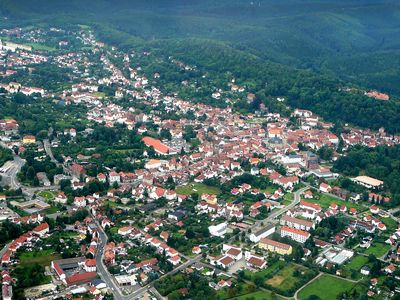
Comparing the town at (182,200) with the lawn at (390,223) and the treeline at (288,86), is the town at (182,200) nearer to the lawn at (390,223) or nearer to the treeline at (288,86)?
the lawn at (390,223)

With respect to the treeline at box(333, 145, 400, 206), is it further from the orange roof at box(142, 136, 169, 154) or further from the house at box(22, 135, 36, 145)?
the house at box(22, 135, 36, 145)

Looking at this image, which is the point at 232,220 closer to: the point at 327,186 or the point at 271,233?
the point at 271,233

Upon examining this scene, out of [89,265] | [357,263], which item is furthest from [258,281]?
[89,265]

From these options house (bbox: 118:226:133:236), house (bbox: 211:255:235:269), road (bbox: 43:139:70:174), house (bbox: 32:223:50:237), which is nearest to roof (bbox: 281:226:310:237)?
house (bbox: 211:255:235:269)

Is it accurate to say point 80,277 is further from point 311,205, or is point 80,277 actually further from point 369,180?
point 369,180

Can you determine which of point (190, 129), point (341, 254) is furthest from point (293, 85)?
point (341, 254)

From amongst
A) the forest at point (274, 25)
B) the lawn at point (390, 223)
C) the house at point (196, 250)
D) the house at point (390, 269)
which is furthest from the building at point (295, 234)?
the forest at point (274, 25)
